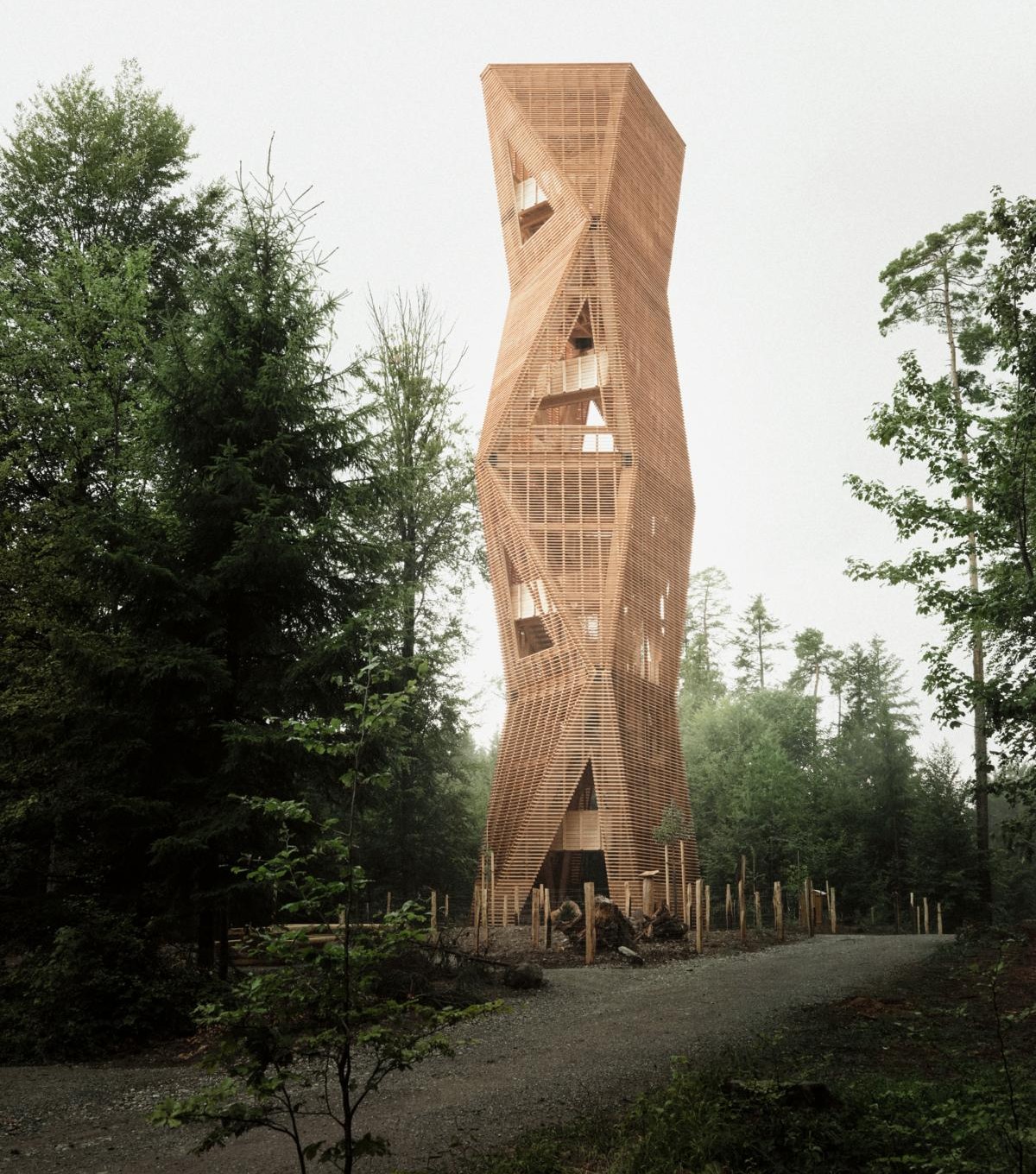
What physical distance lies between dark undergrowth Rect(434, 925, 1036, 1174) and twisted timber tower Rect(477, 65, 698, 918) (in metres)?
15.2

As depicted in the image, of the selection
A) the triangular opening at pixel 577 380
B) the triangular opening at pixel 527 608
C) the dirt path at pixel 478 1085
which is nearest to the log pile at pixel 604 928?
the dirt path at pixel 478 1085

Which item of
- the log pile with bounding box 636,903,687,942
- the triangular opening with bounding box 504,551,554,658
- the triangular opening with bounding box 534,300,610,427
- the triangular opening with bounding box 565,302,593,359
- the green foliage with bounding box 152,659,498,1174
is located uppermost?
the triangular opening with bounding box 565,302,593,359

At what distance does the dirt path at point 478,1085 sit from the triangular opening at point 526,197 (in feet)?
74.7

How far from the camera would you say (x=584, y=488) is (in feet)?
81.4

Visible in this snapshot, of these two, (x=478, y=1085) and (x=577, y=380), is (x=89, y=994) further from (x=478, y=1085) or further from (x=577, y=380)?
(x=577, y=380)

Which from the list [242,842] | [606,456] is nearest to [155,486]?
[242,842]

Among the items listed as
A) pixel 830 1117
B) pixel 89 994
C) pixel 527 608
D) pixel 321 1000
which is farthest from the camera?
pixel 527 608

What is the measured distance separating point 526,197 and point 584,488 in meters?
9.74

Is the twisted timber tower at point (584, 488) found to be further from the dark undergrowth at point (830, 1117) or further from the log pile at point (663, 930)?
the dark undergrowth at point (830, 1117)

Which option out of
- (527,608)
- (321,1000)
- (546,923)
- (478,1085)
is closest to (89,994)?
(478,1085)

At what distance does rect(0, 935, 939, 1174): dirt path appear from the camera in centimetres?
589

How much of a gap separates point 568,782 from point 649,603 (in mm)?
5164

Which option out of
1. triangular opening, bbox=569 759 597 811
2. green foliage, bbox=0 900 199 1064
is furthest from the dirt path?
triangular opening, bbox=569 759 597 811

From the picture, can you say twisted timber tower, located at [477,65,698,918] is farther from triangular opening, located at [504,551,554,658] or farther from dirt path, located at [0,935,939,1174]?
dirt path, located at [0,935,939,1174]
